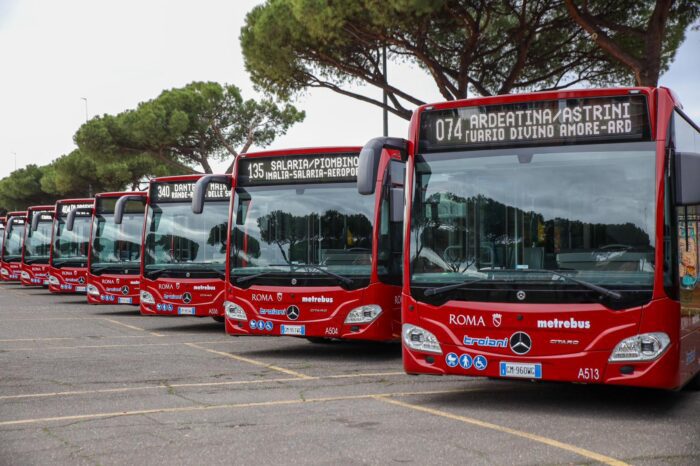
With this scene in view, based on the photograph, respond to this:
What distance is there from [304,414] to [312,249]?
424 centimetres

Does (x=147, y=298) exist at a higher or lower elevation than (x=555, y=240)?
lower

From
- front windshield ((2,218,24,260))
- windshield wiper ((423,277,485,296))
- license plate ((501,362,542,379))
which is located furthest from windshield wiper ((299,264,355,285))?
front windshield ((2,218,24,260))

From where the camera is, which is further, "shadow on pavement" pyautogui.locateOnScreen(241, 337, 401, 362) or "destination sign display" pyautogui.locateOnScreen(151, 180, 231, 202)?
"destination sign display" pyautogui.locateOnScreen(151, 180, 231, 202)

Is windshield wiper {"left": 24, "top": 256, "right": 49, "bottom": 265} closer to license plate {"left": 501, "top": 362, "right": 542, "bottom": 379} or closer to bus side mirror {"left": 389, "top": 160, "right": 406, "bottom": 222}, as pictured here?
bus side mirror {"left": 389, "top": 160, "right": 406, "bottom": 222}

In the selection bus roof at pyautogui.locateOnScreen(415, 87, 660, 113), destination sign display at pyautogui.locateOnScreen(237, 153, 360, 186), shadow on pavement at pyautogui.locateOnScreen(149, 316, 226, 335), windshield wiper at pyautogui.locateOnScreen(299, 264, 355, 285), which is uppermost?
bus roof at pyautogui.locateOnScreen(415, 87, 660, 113)

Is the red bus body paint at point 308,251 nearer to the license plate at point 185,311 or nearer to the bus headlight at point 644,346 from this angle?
the license plate at point 185,311

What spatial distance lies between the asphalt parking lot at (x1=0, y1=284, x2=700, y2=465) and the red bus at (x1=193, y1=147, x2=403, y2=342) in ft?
1.79

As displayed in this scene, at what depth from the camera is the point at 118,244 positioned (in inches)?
840

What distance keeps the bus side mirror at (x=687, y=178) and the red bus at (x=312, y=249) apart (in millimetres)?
4365

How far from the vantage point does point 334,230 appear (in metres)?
11.8

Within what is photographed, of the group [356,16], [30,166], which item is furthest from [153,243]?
[30,166]

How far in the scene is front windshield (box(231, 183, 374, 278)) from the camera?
1170 cm

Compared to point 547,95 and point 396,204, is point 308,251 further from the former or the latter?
point 547,95

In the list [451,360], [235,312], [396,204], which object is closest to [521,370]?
[451,360]
